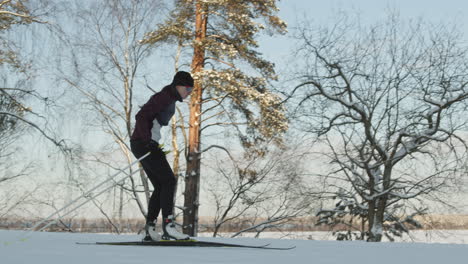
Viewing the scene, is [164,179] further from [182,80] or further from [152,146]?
[182,80]

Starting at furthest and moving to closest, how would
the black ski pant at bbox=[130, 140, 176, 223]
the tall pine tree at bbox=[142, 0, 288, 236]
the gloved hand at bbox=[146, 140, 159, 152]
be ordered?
the tall pine tree at bbox=[142, 0, 288, 236] → the black ski pant at bbox=[130, 140, 176, 223] → the gloved hand at bbox=[146, 140, 159, 152]

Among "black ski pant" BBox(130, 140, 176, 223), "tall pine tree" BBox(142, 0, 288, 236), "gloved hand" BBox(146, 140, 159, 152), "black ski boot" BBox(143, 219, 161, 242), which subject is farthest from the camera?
"tall pine tree" BBox(142, 0, 288, 236)

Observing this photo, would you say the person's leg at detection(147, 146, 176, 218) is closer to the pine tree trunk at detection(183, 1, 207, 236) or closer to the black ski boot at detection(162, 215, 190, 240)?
the black ski boot at detection(162, 215, 190, 240)

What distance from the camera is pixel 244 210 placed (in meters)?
18.4

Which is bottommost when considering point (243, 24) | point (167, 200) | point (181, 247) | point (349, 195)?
point (181, 247)

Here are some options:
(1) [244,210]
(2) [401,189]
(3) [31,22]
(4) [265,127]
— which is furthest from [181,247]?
(1) [244,210]

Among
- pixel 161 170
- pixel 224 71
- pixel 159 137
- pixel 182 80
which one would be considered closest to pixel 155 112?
pixel 159 137

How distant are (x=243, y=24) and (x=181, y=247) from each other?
35.5ft

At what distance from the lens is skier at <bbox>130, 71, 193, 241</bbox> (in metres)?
4.70

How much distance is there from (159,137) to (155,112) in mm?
281

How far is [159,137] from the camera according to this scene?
4816 millimetres

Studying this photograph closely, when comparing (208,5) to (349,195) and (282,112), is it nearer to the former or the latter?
(282,112)

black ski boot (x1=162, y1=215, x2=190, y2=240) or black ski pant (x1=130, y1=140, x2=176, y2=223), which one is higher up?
black ski pant (x1=130, y1=140, x2=176, y2=223)

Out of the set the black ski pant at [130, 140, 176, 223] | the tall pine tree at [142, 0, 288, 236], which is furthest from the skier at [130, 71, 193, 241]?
the tall pine tree at [142, 0, 288, 236]
